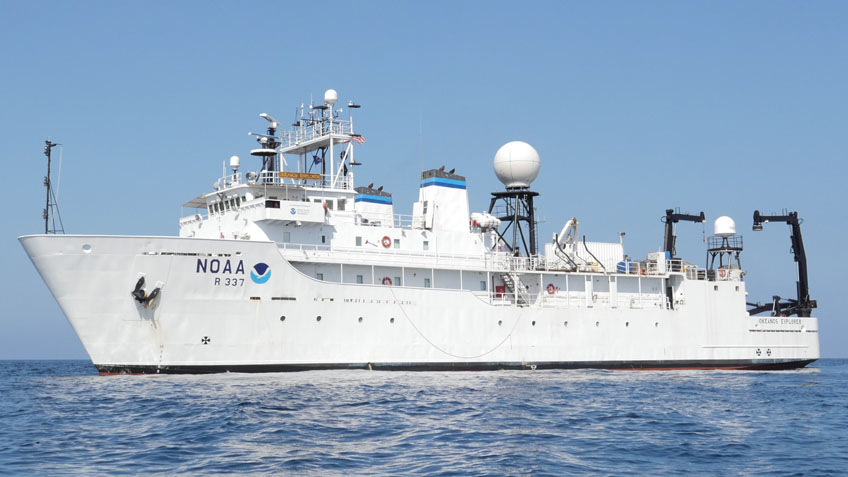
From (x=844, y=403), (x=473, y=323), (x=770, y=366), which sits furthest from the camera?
(x=770, y=366)

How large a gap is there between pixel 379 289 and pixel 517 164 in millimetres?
11199

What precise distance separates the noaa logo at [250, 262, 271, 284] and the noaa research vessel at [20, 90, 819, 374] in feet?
0.13

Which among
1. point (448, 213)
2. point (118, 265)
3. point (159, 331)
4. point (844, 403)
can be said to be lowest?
point (844, 403)

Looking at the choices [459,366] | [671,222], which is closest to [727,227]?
[671,222]

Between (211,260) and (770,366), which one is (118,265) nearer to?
(211,260)

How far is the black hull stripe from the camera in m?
26.3

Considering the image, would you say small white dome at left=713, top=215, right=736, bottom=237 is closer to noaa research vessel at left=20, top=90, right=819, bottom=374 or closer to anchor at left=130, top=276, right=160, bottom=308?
noaa research vessel at left=20, top=90, right=819, bottom=374

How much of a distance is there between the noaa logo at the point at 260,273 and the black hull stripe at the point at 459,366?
2931 millimetres

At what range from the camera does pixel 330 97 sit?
32.7 metres

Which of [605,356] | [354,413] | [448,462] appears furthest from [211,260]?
[605,356]

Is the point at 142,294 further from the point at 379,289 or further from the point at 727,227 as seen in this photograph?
the point at 727,227

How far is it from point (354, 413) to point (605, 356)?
20229 millimetres

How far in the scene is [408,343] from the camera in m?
30.4

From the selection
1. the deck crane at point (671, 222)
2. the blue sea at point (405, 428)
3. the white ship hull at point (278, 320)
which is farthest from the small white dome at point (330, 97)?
the deck crane at point (671, 222)
